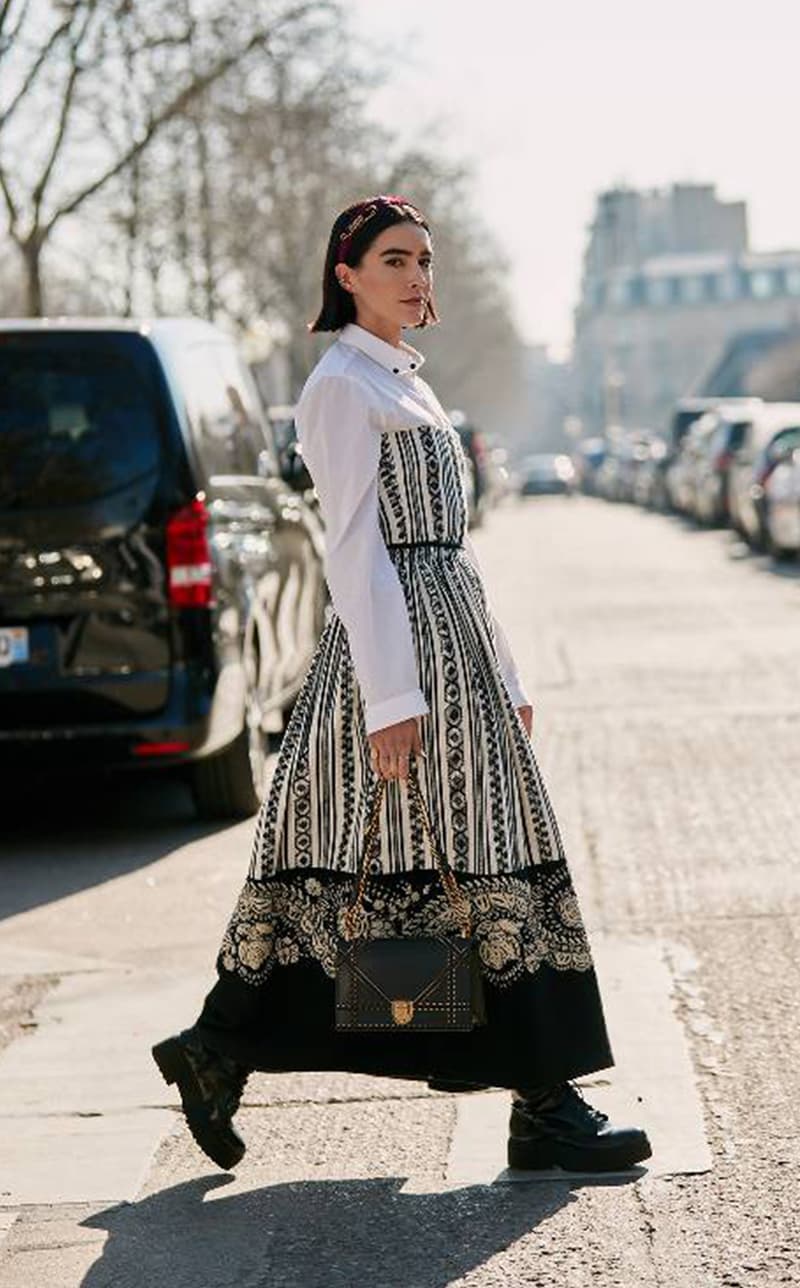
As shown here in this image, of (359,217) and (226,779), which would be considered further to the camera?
(226,779)

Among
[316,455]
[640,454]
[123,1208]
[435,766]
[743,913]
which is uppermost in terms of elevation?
[316,455]

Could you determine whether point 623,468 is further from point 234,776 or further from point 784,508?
point 234,776

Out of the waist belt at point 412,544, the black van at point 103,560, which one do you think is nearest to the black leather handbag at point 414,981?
the waist belt at point 412,544

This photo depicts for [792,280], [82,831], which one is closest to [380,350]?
[82,831]

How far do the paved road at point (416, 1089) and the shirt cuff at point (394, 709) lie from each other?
2.75ft

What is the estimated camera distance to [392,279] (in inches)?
207

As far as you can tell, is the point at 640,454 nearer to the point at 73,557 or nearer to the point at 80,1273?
the point at 73,557

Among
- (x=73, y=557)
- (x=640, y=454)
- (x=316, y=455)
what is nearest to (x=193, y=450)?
(x=73, y=557)

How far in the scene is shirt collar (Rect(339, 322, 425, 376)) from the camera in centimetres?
523

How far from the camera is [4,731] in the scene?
991 cm

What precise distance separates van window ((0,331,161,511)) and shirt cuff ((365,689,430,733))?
4794 mm

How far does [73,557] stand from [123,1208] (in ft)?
15.6

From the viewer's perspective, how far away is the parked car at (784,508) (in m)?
28.3

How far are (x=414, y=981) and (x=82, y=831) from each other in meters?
5.68
